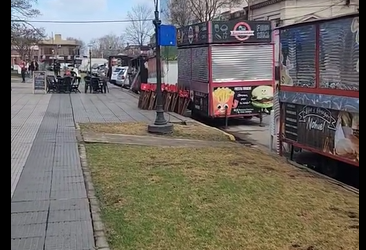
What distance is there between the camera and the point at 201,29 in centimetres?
1666

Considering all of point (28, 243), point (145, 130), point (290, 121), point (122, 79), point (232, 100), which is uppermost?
point (122, 79)

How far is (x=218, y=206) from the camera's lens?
5.71 metres

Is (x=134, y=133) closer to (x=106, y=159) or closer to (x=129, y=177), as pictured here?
(x=106, y=159)

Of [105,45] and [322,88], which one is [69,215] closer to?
[322,88]

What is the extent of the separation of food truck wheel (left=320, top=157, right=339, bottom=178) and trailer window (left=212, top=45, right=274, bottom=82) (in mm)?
7698

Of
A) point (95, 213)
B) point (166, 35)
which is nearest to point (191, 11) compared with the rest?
point (166, 35)

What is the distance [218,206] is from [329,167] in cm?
333

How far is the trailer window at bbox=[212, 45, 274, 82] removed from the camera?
15952 millimetres

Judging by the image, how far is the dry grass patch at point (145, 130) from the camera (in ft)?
40.7

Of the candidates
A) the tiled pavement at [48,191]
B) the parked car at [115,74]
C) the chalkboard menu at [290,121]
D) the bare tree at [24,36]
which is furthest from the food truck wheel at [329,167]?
the bare tree at [24,36]

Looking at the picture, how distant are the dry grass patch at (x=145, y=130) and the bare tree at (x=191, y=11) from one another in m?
36.6

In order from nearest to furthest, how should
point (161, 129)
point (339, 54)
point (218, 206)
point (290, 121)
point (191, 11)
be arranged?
point (218, 206), point (339, 54), point (290, 121), point (161, 129), point (191, 11)
